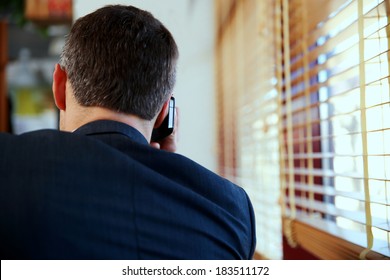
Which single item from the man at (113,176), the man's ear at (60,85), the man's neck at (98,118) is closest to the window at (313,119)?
the man at (113,176)

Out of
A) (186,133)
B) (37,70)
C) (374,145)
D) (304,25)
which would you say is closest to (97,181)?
(374,145)

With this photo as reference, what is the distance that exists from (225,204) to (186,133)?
112cm

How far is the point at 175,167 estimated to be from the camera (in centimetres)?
58

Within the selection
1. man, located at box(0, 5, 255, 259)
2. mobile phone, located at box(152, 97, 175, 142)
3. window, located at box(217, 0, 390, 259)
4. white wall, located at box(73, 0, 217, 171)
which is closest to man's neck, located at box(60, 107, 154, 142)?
man, located at box(0, 5, 255, 259)

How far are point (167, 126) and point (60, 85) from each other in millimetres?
201

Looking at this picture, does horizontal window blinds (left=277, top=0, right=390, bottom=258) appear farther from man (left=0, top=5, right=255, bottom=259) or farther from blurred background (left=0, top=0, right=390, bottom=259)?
man (left=0, top=5, right=255, bottom=259)

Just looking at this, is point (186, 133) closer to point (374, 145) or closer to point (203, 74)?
point (203, 74)

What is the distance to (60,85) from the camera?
2.29ft

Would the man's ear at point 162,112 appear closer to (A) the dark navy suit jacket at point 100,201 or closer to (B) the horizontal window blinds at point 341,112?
(A) the dark navy suit jacket at point 100,201

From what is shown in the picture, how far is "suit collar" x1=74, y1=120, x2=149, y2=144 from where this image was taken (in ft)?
1.94

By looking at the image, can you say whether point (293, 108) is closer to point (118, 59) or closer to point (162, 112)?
point (162, 112)

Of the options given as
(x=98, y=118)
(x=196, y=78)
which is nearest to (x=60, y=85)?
(x=98, y=118)

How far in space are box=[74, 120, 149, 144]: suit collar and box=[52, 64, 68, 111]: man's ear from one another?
11cm

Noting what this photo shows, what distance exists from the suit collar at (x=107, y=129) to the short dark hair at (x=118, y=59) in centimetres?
3
